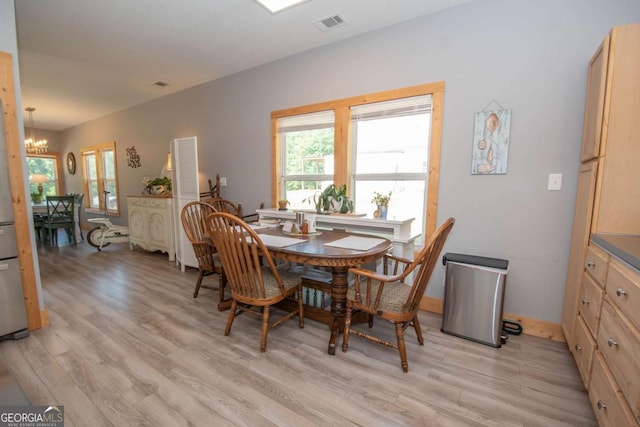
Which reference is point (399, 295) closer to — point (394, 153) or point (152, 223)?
point (394, 153)

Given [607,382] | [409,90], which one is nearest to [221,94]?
[409,90]

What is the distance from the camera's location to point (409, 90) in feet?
8.31

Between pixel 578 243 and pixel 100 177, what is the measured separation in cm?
820

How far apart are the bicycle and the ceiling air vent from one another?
474 cm

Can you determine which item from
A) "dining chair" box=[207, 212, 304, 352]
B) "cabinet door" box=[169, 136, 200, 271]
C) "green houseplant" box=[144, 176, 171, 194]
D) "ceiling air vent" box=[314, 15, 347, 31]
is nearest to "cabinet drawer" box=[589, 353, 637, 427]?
"dining chair" box=[207, 212, 304, 352]

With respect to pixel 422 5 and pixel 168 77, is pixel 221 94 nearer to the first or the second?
pixel 168 77

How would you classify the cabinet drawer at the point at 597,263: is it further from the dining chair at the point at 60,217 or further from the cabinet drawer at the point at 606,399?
the dining chair at the point at 60,217

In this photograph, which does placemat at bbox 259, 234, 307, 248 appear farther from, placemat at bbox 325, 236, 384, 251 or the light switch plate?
the light switch plate

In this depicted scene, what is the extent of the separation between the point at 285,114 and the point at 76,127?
22.3 feet

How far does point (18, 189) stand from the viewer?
203 cm

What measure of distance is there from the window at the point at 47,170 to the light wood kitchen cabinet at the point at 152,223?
17.0 feet

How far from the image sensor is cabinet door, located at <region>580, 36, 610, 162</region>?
5.17 ft

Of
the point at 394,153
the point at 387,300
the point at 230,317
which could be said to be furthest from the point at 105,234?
the point at 387,300

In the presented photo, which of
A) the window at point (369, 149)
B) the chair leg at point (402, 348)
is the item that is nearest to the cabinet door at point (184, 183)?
the window at point (369, 149)
